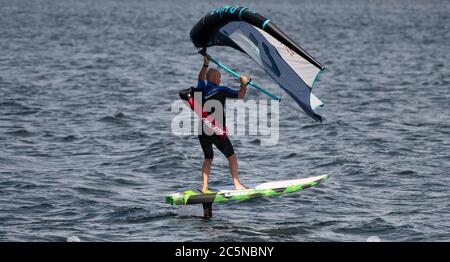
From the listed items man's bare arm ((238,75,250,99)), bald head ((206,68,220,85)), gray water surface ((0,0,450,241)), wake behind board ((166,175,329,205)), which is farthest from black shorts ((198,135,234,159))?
gray water surface ((0,0,450,241))

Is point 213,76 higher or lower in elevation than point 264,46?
lower

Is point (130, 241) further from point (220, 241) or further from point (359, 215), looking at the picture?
point (359, 215)

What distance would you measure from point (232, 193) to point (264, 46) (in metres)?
2.69

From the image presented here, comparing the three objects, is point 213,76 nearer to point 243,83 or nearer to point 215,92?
point 215,92

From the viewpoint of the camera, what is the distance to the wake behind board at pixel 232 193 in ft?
49.9

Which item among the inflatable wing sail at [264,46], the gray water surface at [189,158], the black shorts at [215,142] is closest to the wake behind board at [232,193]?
the gray water surface at [189,158]

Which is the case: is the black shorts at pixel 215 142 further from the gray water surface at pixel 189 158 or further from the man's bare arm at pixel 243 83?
the gray water surface at pixel 189 158

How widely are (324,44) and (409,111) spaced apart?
121 feet

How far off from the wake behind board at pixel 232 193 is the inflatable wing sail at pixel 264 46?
1.35m

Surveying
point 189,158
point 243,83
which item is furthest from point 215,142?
point 189,158

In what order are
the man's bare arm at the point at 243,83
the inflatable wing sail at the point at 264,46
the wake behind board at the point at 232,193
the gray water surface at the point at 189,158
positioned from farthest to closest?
the gray water surface at the point at 189,158 → the wake behind board at the point at 232,193 → the inflatable wing sail at the point at 264,46 → the man's bare arm at the point at 243,83

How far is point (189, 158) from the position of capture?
2198cm

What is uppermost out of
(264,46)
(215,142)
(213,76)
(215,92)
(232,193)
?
(264,46)

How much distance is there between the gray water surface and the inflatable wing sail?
245 centimetres
